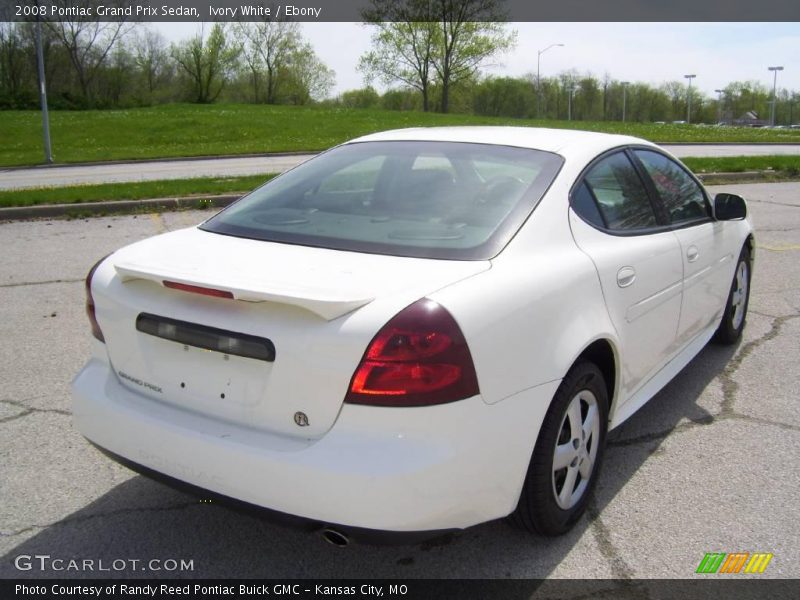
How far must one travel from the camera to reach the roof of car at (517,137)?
11.0 feet

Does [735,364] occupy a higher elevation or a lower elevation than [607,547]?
higher

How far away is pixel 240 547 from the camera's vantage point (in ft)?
9.06

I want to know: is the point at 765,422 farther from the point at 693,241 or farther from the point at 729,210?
the point at 729,210

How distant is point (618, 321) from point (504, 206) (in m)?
0.67

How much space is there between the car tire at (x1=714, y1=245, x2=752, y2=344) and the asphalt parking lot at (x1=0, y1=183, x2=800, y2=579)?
18 cm

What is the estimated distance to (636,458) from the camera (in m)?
3.49

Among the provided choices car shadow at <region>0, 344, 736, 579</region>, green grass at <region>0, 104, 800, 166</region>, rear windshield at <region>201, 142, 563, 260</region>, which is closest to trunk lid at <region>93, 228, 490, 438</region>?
rear windshield at <region>201, 142, 563, 260</region>

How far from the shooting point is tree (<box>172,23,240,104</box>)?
60.1m

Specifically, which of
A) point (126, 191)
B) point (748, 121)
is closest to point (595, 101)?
point (748, 121)

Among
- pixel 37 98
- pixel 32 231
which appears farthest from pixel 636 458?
pixel 37 98

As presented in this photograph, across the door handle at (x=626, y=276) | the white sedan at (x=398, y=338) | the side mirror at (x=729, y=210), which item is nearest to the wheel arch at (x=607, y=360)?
the white sedan at (x=398, y=338)

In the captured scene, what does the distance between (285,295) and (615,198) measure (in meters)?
1.85

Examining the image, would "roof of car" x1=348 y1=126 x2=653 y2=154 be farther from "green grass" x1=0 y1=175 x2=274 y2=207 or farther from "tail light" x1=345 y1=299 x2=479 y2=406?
"green grass" x1=0 y1=175 x2=274 y2=207

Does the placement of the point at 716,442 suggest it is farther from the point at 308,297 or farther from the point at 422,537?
the point at 308,297
